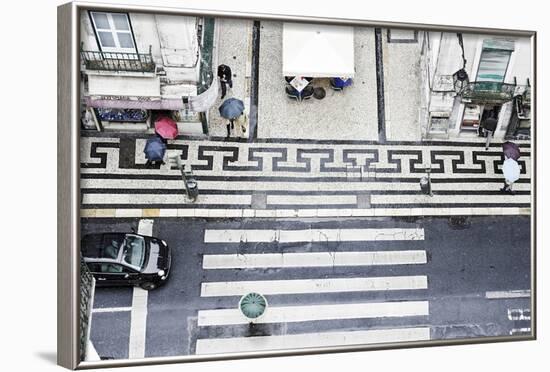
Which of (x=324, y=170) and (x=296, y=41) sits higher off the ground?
(x=296, y=41)

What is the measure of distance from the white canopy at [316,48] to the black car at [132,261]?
3337 mm

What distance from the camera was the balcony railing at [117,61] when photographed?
7.20 metres

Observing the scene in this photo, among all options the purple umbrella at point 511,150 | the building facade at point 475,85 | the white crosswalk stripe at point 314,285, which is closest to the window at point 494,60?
the building facade at point 475,85

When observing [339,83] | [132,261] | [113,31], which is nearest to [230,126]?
[339,83]

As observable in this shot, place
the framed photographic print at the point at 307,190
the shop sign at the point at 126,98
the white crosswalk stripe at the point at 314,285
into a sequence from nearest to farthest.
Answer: the shop sign at the point at 126,98, the framed photographic print at the point at 307,190, the white crosswalk stripe at the point at 314,285

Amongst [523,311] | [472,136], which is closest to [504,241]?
[523,311]

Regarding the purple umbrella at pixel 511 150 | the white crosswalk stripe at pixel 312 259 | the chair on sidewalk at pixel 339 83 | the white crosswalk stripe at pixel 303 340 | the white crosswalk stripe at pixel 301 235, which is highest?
the chair on sidewalk at pixel 339 83

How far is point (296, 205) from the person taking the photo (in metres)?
8.59

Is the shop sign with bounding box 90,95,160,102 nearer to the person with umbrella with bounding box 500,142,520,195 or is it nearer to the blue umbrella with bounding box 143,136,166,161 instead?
the blue umbrella with bounding box 143,136,166,161

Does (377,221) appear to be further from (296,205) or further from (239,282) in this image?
(239,282)

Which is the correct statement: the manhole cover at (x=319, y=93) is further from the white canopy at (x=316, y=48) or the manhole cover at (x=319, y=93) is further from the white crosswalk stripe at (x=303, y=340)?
the white crosswalk stripe at (x=303, y=340)

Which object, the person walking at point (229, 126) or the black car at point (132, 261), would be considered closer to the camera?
the black car at point (132, 261)

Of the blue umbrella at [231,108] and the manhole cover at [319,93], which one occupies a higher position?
the manhole cover at [319,93]

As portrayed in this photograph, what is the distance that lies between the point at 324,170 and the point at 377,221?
1140 millimetres
